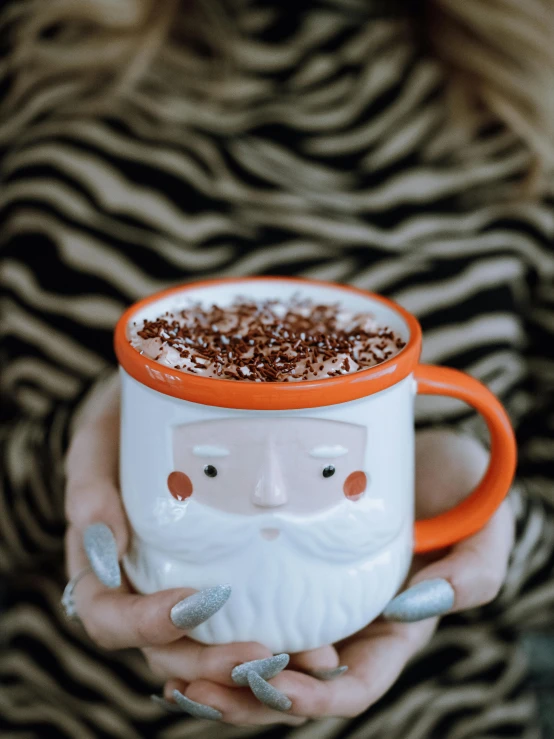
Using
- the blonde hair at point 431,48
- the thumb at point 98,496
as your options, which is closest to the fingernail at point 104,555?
the thumb at point 98,496

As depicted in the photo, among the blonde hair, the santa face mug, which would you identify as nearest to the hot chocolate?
the santa face mug

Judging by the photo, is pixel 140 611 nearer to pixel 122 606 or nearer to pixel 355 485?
pixel 122 606

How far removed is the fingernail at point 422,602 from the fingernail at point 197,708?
18 centimetres

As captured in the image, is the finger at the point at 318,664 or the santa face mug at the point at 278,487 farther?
the finger at the point at 318,664

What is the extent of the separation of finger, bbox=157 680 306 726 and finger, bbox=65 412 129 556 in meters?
0.14

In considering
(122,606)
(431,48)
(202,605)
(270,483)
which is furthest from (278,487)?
(431,48)

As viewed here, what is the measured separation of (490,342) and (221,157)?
57 centimetres

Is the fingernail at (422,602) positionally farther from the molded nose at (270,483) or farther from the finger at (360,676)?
the molded nose at (270,483)

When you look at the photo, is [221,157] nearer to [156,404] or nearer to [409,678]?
[156,404]

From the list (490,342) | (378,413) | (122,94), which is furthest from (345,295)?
(122,94)

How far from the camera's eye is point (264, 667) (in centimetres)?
53

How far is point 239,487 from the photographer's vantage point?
1.59 feet

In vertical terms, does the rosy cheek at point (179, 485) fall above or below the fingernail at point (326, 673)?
above

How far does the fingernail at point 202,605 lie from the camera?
510 mm
